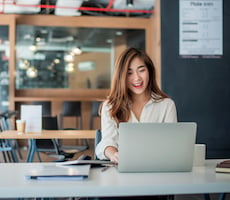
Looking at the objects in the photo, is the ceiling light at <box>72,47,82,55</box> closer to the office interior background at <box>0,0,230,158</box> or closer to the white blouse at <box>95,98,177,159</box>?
the office interior background at <box>0,0,230,158</box>

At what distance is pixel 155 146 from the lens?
1.46 m

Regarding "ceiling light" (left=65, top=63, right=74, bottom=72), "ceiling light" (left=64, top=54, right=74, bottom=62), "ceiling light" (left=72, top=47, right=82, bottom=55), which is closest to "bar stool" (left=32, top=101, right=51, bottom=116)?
"ceiling light" (left=65, top=63, right=74, bottom=72)

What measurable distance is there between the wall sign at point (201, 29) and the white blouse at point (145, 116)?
2.09 metres

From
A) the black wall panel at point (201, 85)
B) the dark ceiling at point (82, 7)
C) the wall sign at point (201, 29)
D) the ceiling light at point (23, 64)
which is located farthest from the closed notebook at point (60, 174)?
the ceiling light at point (23, 64)

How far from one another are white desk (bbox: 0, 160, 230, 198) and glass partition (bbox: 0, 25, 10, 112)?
6774 mm

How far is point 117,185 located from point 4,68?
727 centimetres

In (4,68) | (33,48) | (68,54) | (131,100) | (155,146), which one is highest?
(33,48)

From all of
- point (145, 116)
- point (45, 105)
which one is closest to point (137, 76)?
point (145, 116)

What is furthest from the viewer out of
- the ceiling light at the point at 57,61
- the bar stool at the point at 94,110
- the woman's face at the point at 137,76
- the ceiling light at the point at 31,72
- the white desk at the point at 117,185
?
the ceiling light at the point at 57,61

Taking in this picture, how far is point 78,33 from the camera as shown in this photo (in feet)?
28.5

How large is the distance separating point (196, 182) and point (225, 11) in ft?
→ 10.6

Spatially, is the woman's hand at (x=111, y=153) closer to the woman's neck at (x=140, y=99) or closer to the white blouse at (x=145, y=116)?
the white blouse at (x=145, y=116)

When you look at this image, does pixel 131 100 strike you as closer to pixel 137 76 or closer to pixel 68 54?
pixel 137 76

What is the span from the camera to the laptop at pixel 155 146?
56.9 inches
